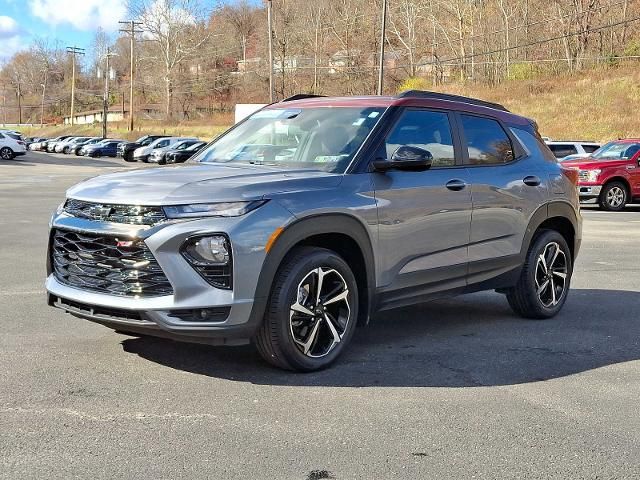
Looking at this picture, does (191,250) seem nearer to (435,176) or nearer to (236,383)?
(236,383)

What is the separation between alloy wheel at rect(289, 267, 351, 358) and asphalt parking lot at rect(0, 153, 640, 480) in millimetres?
212

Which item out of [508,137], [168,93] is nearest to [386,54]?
[168,93]

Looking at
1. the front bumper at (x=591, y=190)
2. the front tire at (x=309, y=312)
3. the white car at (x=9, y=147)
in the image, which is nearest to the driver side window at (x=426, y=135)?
the front tire at (x=309, y=312)

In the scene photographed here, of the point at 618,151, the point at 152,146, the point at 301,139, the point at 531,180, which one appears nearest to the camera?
the point at 301,139

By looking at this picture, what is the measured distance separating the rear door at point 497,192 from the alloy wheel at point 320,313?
1.43 metres

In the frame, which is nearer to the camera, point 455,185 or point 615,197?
point 455,185

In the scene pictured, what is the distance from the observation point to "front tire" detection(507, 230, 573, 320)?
6.86m

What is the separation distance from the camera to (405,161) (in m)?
5.40

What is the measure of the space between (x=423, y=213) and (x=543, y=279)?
6.47ft

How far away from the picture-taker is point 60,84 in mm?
150500

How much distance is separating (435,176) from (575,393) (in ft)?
6.11

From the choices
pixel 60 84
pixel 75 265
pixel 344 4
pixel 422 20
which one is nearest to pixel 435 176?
pixel 75 265

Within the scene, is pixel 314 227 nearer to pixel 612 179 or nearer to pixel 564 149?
pixel 612 179

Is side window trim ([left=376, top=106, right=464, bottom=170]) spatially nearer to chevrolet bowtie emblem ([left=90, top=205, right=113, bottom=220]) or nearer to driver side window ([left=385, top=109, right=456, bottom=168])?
driver side window ([left=385, top=109, right=456, bottom=168])
